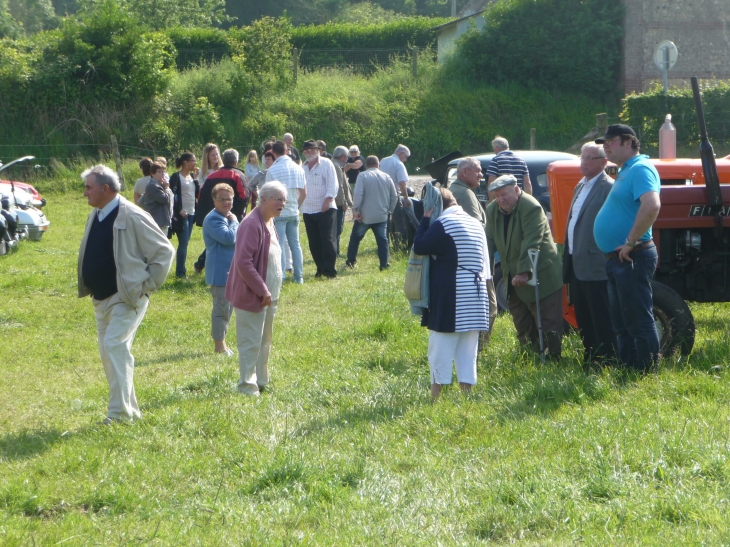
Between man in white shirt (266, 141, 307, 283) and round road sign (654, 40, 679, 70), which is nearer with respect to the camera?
man in white shirt (266, 141, 307, 283)

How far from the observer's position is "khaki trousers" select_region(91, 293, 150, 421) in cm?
667

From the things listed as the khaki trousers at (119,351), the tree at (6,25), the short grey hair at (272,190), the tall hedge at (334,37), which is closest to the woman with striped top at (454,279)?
the short grey hair at (272,190)

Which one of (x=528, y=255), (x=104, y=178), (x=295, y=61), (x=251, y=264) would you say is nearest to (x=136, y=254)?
(x=104, y=178)

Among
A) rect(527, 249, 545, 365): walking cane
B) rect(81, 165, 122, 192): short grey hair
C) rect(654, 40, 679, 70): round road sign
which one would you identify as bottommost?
rect(527, 249, 545, 365): walking cane

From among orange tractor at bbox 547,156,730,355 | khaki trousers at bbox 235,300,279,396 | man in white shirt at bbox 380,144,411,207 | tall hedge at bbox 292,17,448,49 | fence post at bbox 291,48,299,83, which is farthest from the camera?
tall hedge at bbox 292,17,448,49

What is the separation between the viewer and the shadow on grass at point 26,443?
6.04m

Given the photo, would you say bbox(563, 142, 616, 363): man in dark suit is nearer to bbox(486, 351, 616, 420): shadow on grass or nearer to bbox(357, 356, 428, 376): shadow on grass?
bbox(486, 351, 616, 420): shadow on grass

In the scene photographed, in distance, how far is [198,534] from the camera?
176 inches

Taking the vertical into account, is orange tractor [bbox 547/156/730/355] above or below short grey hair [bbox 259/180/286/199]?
below

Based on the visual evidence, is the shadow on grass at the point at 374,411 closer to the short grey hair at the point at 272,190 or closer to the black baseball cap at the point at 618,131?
the short grey hair at the point at 272,190

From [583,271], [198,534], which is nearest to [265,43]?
[583,271]

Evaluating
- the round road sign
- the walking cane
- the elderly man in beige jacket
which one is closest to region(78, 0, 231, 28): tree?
the round road sign

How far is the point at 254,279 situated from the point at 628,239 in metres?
2.89

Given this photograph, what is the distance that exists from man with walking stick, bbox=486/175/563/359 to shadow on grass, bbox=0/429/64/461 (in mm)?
3814
